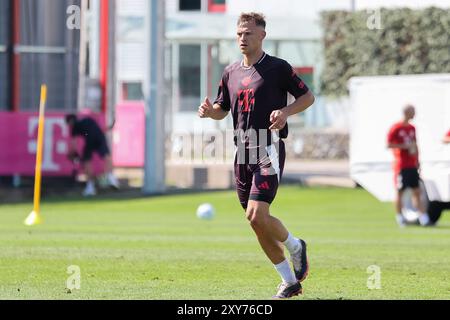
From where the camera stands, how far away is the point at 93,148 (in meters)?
31.8

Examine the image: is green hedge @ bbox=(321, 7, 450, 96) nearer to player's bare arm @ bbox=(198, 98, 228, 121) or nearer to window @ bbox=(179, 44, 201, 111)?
window @ bbox=(179, 44, 201, 111)

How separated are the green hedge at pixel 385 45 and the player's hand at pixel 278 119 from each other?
3865cm

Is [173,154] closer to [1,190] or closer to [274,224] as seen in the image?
[1,190]

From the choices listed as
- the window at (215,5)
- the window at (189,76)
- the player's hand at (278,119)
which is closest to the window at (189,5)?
the window at (215,5)

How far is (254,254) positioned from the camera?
16.0 meters

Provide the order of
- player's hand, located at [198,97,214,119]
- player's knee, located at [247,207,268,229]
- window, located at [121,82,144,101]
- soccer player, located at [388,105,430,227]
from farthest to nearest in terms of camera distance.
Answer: window, located at [121,82,144,101] → soccer player, located at [388,105,430,227] → player's hand, located at [198,97,214,119] → player's knee, located at [247,207,268,229]

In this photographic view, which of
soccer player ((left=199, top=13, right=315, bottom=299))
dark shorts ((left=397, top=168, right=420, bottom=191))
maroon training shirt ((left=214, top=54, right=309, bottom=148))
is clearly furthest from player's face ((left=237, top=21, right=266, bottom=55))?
dark shorts ((left=397, top=168, right=420, bottom=191))

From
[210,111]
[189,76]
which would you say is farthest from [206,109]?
[189,76]

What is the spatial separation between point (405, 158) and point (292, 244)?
1133cm

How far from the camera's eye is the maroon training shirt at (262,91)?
11031mm

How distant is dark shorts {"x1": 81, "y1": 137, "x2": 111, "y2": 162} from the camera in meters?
31.8

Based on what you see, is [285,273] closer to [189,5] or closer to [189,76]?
[189,76]

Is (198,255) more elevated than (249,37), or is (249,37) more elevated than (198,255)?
(249,37)

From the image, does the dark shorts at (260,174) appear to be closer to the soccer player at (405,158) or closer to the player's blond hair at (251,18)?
the player's blond hair at (251,18)
